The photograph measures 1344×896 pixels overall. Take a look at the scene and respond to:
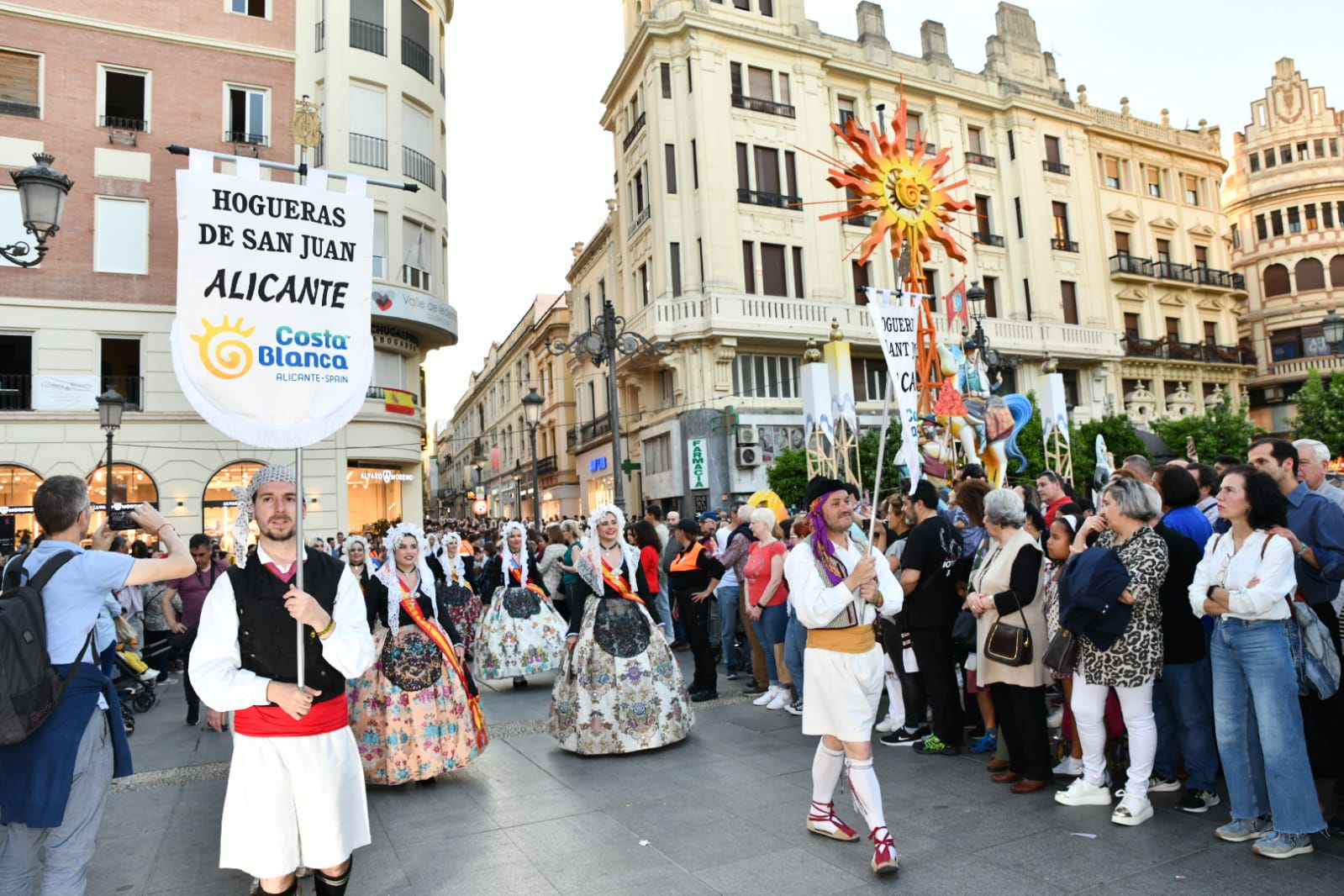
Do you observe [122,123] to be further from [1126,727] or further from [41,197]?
[1126,727]

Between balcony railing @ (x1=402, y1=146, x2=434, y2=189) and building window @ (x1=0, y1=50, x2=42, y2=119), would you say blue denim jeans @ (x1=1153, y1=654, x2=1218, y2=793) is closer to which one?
balcony railing @ (x1=402, y1=146, x2=434, y2=189)

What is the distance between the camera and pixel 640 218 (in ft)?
103

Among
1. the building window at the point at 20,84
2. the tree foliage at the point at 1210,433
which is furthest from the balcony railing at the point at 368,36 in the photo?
the tree foliage at the point at 1210,433

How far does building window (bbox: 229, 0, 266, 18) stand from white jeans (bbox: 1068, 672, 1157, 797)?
25.9 m

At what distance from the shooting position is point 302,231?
4195 mm

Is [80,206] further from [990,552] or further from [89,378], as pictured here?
[990,552]

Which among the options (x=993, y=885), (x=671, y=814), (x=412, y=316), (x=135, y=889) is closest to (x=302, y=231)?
(x=135, y=889)

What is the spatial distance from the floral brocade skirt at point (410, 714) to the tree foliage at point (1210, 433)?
32488mm

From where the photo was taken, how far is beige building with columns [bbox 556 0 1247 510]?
28.8 meters

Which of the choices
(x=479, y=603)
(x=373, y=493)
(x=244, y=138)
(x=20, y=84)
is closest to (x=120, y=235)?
(x=244, y=138)

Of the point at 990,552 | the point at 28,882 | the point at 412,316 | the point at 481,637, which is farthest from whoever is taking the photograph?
the point at 412,316

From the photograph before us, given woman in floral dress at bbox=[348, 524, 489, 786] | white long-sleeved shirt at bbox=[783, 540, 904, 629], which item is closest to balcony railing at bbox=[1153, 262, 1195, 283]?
white long-sleeved shirt at bbox=[783, 540, 904, 629]

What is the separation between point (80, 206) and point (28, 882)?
71.3 ft

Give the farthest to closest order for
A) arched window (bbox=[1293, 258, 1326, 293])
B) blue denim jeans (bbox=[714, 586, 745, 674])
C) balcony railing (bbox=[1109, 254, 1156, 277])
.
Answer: arched window (bbox=[1293, 258, 1326, 293])
balcony railing (bbox=[1109, 254, 1156, 277])
blue denim jeans (bbox=[714, 586, 745, 674])
